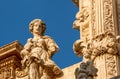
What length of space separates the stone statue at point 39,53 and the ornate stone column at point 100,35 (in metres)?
0.69

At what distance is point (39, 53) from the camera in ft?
71.8

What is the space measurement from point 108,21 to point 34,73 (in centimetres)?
214

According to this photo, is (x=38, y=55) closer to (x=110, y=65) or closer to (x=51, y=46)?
(x=51, y=46)

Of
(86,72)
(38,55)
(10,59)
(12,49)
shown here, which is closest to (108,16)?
(38,55)

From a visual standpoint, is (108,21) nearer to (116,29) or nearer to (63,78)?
(116,29)

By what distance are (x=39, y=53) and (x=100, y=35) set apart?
5.17 feet

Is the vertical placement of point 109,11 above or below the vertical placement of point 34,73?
above

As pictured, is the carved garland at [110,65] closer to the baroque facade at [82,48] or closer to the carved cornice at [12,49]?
the baroque facade at [82,48]

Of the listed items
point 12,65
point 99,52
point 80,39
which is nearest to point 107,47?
point 99,52

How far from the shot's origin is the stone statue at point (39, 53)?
2148cm

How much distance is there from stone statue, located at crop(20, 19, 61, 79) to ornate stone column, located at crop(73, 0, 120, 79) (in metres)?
0.69

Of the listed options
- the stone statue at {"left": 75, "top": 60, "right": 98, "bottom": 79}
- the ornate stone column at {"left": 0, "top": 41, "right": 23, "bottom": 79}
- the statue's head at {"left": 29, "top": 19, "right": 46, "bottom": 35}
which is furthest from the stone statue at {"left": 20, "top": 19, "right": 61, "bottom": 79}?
the stone statue at {"left": 75, "top": 60, "right": 98, "bottom": 79}

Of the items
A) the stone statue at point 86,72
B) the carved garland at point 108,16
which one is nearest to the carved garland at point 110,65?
the carved garland at point 108,16

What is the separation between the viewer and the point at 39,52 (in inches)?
862
